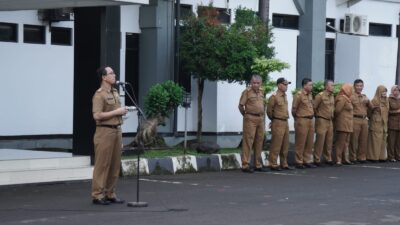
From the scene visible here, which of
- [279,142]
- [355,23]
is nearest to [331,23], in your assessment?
[355,23]

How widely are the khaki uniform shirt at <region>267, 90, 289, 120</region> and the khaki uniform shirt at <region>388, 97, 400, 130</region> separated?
4.44m

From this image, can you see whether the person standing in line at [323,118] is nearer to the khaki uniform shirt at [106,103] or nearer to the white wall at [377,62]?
the white wall at [377,62]

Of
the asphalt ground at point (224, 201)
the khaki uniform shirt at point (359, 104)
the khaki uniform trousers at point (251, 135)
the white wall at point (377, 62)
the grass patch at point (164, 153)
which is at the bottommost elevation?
the asphalt ground at point (224, 201)

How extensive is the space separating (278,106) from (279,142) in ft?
2.63

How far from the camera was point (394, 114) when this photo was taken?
24.2 meters

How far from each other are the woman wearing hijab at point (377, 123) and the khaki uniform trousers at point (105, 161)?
1089 cm


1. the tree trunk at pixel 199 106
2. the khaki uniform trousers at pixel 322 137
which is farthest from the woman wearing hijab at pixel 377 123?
the tree trunk at pixel 199 106

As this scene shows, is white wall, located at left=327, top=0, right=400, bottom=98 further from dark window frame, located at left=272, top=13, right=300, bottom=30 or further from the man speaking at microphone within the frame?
the man speaking at microphone

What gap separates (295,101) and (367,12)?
9.75m

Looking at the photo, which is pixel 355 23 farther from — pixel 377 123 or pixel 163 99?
pixel 163 99

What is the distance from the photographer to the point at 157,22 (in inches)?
942

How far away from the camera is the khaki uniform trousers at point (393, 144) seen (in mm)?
24250

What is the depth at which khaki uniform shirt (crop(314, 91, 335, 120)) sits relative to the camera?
22.1 m

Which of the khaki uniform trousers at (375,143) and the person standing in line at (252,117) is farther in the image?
the khaki uniform trousers at (375,143)
